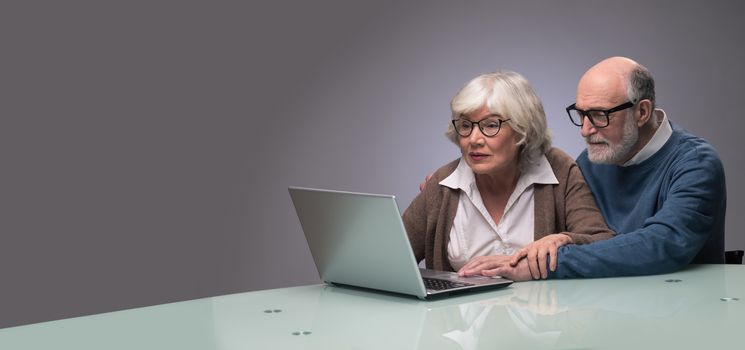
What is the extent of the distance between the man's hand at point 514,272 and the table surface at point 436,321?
63 mm

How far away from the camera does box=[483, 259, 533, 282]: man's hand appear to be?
271cm

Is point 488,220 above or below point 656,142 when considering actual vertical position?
below

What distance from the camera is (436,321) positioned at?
2.25m

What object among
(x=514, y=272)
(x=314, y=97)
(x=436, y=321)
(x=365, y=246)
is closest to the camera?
(x=436, y=321)

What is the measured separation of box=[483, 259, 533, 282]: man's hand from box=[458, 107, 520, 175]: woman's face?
1.39 feet

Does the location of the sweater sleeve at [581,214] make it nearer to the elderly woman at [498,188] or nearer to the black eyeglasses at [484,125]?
A: the elderly woman at [498,188]

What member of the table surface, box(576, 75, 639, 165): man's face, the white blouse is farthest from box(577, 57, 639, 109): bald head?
the table surface

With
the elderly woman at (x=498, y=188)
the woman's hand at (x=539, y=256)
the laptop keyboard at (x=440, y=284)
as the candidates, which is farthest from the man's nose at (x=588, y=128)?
the laptop keyboard at (x=440, y=284)

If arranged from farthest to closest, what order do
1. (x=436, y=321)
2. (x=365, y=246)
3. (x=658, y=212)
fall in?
(x=658, y=212) < (x=365, y=246) < (x=436, y=321)

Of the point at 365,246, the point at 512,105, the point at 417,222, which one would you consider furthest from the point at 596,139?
the point at 365,246

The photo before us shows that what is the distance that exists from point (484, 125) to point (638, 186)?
460 mm

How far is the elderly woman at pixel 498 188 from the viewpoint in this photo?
3062 millimetres

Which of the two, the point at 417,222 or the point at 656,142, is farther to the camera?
the point at 417,222

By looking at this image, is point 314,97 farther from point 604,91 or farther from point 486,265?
point 486,265
